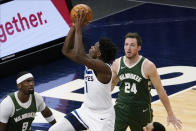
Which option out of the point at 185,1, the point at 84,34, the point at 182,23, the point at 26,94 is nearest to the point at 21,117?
the point at 26,94

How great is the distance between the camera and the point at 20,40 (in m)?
14.6

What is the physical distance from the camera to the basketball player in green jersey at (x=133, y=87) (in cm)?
914

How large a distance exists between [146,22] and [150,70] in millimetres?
9278

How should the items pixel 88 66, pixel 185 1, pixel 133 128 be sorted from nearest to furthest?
pixel 88 66 < pixel 133 128 < pixel 185 1

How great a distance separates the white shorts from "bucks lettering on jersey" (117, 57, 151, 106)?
2.31ft

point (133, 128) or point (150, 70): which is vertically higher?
point (150, 70)

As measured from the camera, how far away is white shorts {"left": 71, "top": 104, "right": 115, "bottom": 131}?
852 centimetres

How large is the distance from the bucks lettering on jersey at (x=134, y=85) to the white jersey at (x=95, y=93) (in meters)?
0.65

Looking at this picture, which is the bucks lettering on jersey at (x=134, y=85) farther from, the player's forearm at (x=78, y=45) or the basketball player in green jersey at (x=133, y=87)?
the player's forearm at (x=78, y=45)

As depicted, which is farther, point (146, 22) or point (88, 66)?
point (146, 22)

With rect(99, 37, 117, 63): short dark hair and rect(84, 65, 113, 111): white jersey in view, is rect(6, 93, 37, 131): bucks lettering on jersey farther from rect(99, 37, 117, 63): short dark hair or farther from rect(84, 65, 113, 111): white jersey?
rect(99, 37, 117, 63): short dark hair

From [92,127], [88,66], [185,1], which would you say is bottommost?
[185,1]

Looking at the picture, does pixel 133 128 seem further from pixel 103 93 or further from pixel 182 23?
pixel 182 23

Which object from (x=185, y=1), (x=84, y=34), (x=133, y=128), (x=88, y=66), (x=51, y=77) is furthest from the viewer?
(x=185, y=1)
